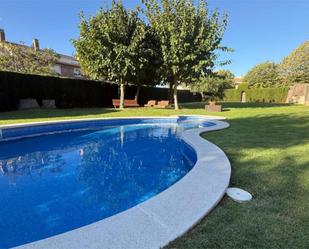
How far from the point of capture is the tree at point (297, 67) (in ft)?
124

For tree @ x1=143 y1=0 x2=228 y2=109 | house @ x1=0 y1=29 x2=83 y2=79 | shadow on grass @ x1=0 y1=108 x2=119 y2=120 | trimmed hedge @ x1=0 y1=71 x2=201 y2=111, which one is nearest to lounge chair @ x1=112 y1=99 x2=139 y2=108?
trimmed hedge @ x1=0 y1=71 x2=201 y2=111

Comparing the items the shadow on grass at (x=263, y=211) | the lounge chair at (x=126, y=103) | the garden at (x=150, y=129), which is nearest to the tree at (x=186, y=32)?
the garden at (x=150, y=129)

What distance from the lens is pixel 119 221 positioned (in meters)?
2.15

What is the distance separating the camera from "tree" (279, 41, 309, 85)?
37.8 metres

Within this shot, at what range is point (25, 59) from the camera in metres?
23.1

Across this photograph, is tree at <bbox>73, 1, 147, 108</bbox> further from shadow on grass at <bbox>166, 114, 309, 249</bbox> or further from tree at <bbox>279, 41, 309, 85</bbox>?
tree at <bbox>279, 41, 309, 85</bbox>

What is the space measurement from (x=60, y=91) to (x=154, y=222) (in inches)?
661

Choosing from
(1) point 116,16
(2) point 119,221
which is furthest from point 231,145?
(1) point 116,16

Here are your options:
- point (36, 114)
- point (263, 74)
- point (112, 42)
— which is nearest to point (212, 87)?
point (263, 74)

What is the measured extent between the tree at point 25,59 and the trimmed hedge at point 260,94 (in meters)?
28.1

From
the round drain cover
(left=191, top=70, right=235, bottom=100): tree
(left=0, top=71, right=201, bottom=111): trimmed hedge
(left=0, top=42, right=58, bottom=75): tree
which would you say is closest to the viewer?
the round drain cover

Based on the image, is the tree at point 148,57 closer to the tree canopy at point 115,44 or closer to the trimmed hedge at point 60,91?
the tree canopy at point 115,44

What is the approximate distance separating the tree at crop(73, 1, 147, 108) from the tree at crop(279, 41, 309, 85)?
33.4 metres

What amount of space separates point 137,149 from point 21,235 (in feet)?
14.3
